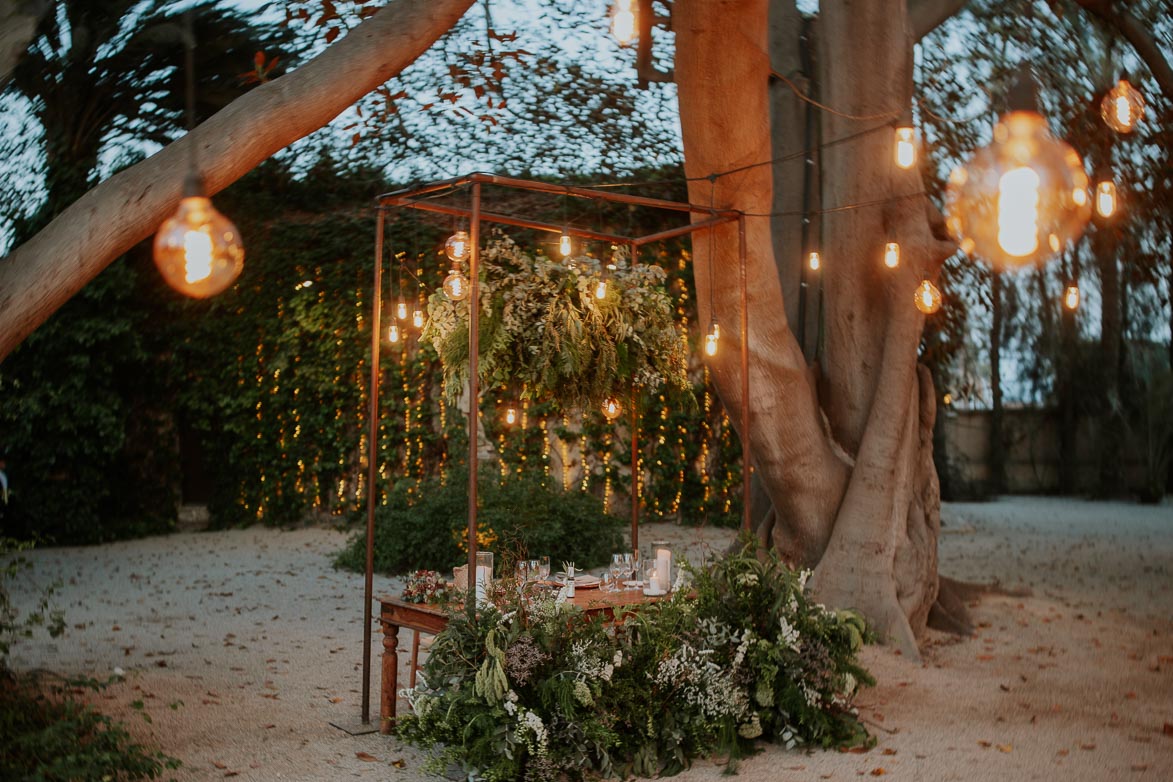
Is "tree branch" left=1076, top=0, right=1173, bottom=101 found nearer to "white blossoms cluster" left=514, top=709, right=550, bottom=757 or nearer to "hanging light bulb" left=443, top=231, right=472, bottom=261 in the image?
"hanging light bulb" left=443, top=231, right=472, bottom=261

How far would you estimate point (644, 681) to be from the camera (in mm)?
4316

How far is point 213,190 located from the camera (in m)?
3.75

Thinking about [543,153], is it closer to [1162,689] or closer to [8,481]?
[8,481]

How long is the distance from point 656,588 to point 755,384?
2.13 meters

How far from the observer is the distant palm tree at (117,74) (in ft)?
31.7

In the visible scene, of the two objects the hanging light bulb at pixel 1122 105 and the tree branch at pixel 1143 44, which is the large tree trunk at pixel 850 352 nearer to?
the tree branch at pixel 1143 44

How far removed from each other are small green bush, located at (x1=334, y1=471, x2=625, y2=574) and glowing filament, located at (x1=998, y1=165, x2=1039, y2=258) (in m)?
6.96

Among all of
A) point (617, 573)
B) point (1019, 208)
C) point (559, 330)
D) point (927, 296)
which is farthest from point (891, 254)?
point (1019, 208)

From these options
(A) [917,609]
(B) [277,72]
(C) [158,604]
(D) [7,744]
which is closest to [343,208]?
(B) [277,72]

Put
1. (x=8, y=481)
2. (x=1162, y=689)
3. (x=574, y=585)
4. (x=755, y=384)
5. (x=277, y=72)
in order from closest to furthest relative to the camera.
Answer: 1. (x=574, y=585)
2. (x=1162, y=689)
3. (x=755, y=384)
4. (x=277, y=72)
5. (x=8, y=481)

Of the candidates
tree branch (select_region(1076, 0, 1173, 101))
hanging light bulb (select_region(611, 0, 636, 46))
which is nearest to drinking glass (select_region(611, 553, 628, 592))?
hanging light bulb (select_region(611, 0, 636, 46))

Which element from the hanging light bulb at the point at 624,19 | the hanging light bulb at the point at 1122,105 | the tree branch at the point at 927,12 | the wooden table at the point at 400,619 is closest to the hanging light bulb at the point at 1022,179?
the hanging light bulb at the point at 624,19

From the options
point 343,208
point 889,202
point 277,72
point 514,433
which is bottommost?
point 514,433

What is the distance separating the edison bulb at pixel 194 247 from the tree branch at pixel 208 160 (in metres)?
1.22
